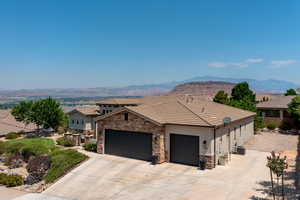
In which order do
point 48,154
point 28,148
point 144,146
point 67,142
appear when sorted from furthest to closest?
point 67,142
point 28,148
point 48,154
point 144,146

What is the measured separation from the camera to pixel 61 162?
60.4ft

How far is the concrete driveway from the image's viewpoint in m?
13.3

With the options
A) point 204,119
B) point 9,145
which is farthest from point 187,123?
point 9,145

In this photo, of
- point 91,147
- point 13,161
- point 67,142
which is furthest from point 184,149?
point 13,161

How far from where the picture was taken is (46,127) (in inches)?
1507

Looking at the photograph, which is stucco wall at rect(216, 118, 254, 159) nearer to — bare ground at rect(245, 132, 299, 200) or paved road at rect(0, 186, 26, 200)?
bare ground at rect(245, 132, 299, 200)

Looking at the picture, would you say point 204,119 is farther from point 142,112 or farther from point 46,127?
point 46,127

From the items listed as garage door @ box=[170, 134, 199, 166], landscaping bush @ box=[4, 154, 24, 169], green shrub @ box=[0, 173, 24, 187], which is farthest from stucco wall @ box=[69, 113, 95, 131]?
garage door @ box=[170, 134, 199, 166]

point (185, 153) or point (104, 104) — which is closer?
point (185, 153)

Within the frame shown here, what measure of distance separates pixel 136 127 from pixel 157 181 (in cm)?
566

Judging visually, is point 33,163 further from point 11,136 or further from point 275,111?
point 275,111

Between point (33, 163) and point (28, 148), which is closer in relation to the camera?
point (33, 163)

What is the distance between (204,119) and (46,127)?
28548 mm

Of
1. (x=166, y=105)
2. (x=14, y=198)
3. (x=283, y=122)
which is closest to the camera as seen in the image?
(x=14, y=198)
